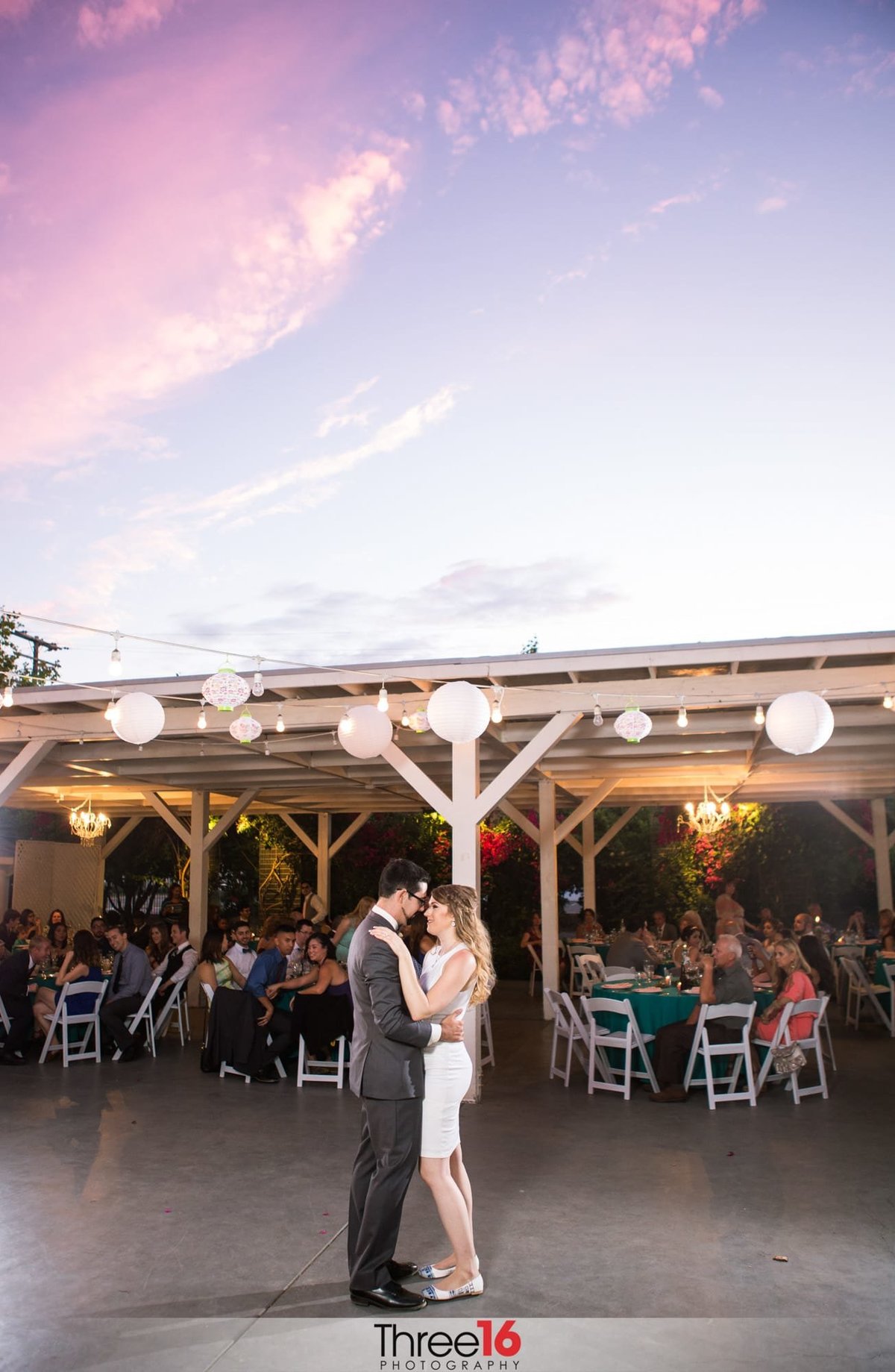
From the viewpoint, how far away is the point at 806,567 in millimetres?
10602

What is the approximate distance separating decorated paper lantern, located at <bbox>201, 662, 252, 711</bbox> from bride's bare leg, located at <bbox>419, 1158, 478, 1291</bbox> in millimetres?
2624

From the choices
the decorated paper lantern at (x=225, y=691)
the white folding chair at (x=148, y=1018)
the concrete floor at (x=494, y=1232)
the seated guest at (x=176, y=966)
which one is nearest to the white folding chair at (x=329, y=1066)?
the concrete floor at (x=494, y=1232)

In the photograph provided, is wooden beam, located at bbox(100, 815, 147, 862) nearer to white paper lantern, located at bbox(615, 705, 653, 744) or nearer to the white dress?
white paper lantern, located at bbox(615, 705, 653, 744)

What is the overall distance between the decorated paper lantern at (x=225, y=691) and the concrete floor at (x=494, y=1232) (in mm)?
2358

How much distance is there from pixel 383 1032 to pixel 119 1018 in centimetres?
560

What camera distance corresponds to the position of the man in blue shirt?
689 centimetres

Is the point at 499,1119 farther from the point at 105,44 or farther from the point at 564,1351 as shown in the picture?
the point at 105,44

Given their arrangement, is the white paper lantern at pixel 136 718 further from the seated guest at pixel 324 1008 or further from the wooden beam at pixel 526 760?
the seated guest at pixel 324 1008

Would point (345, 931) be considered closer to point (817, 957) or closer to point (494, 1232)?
point (494, 1232)

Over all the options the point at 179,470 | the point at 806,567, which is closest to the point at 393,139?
the point at 179,470

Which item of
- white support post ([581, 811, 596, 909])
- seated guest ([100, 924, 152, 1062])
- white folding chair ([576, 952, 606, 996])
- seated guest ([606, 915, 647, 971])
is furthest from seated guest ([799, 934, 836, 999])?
seated guest ([100, 924, 152, 1062])

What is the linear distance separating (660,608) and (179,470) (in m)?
8.16

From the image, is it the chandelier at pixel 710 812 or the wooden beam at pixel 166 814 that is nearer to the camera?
the wooden beam at pixel 166 814

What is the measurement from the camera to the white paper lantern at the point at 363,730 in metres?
5.52
